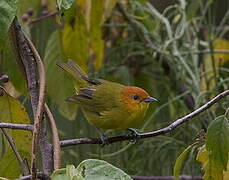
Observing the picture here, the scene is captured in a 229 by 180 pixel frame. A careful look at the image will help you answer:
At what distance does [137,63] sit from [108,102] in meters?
0.81

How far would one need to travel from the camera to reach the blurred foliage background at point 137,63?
235 centimetres

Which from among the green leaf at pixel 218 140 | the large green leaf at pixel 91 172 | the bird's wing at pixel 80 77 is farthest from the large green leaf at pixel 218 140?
the bird's wing at pixel 80 77

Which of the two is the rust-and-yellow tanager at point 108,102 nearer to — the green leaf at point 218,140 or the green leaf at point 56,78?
the green leaf at point 56,78

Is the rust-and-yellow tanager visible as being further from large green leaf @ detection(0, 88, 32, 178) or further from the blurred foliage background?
large green leaf @ detection(0, 88, 32, 178)

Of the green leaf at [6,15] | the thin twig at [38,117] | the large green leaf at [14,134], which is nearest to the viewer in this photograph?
the thin twig at [38,117]

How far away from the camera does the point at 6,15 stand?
95cm

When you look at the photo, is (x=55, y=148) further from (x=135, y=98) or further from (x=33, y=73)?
(x=135, y=98)

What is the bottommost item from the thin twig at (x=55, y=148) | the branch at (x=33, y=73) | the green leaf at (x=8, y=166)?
the green leaf at (x=8, y=166)

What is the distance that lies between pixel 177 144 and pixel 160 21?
672 millimetres

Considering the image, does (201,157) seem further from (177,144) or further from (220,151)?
(177,144)

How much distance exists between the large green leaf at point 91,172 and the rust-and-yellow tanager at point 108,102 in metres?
1.52

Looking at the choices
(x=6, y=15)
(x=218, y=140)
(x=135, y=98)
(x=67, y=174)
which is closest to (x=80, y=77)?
(x=135, y=98)

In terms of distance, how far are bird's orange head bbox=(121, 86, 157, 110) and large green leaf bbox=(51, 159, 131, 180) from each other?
65.2 inches

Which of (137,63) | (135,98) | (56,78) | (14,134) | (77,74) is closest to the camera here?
(14,134)
